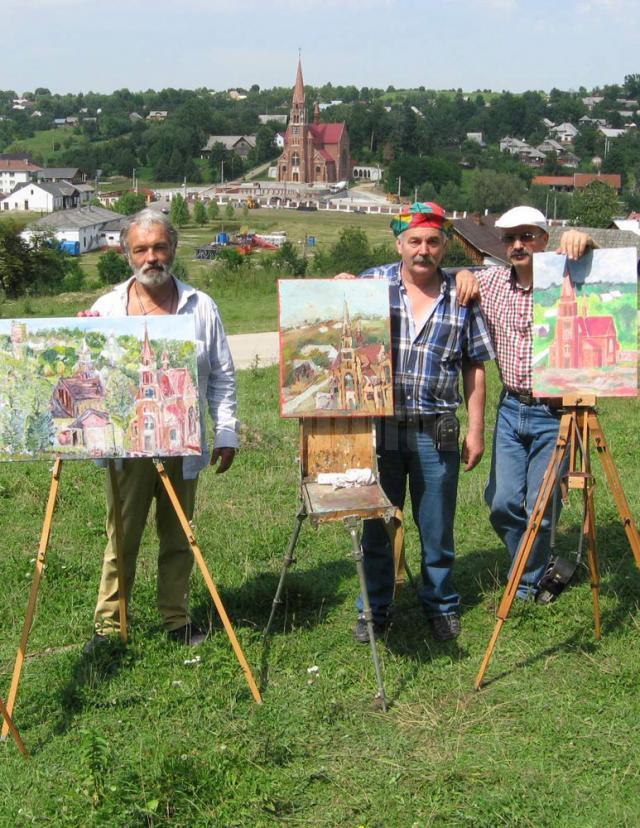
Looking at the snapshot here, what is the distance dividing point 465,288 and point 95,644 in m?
2.88

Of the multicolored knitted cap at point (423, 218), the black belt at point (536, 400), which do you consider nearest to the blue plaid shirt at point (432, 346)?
the multicolored knitted cap at point (423, 218)

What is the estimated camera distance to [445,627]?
5543mm

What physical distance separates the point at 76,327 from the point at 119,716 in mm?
1995

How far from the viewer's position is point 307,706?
4.83 m

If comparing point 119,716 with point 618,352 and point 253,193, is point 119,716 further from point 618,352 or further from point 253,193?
point 253,193

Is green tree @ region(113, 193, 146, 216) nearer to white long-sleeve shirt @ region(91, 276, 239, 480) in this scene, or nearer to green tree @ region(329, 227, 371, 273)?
green tree @ region(329, 227, 371, 273)

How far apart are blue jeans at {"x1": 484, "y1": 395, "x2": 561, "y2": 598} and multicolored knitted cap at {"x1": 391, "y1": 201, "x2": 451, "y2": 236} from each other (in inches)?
48.9

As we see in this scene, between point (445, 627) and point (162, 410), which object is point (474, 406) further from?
point (162, 410)

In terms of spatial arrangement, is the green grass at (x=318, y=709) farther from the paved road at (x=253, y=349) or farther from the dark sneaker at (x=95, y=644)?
the paved road at (x=253, y=349)

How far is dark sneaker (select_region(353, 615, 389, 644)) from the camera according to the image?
5476 mm

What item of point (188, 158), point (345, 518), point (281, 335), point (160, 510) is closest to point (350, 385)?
point (281, 335)

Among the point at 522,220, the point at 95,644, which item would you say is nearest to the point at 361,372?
the point at 522,220

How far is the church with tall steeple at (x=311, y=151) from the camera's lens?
14338 cm

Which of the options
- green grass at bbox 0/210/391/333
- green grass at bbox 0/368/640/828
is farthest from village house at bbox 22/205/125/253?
green grass at bbox 0/368/640/828
